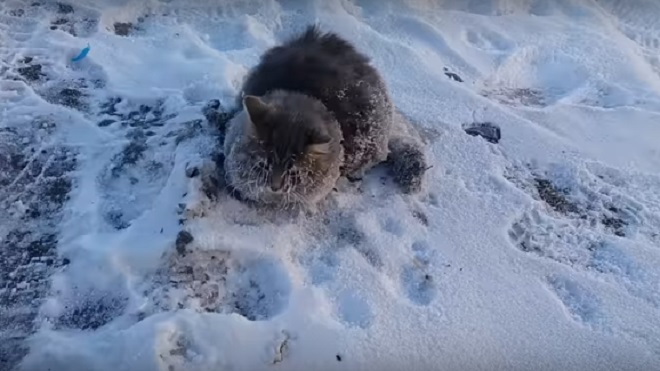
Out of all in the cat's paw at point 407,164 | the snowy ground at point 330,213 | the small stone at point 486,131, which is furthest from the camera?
the small stone at point 486,131

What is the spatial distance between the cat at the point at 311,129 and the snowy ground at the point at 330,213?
171mm

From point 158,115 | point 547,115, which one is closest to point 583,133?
point 547,115

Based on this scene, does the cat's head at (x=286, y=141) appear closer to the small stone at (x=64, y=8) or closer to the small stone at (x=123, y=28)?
the small stone at (x=123, y=28)

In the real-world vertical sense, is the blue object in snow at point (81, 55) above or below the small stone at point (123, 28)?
above

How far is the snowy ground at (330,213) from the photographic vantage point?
111 inches

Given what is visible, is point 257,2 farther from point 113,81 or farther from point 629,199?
point 629,199

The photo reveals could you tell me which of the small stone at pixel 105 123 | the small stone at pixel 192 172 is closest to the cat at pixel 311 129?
Answer: the small stone at pixel 192 172

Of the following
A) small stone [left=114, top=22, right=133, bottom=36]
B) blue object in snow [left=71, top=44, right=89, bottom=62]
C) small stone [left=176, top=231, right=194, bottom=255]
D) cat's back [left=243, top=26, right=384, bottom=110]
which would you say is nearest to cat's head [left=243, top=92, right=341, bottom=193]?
cat's back [left=243, top=26, right=384, bottom=110]

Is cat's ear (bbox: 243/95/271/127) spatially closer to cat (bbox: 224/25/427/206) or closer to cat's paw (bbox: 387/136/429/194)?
cat (bbox: 224/25/427/206)

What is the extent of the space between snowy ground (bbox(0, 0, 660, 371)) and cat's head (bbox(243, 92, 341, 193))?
31 centimetres

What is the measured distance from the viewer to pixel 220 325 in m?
2.74

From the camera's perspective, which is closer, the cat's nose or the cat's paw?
the cat's nose

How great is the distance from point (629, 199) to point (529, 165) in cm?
54

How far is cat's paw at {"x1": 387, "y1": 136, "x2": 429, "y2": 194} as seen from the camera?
140 inches
